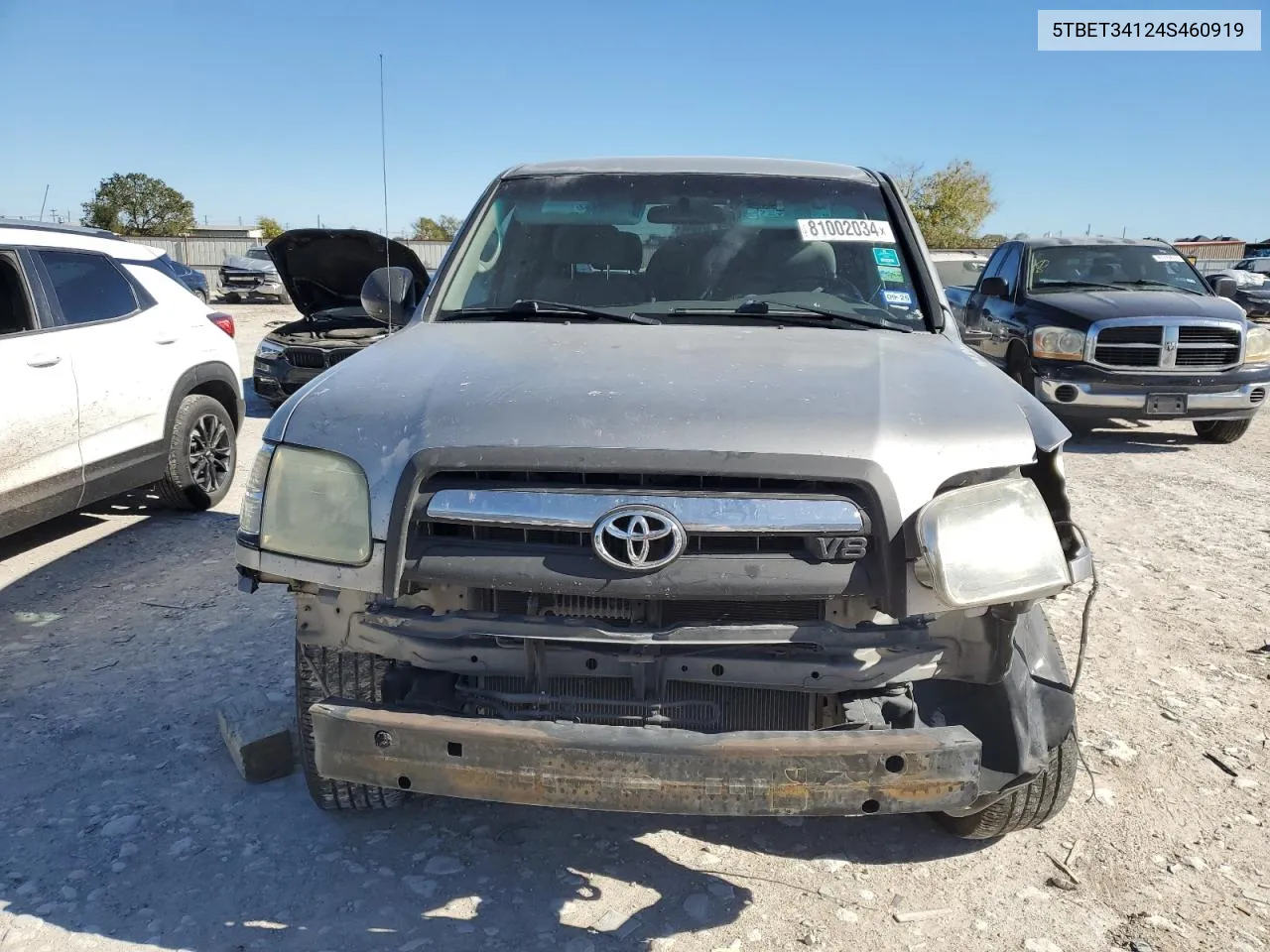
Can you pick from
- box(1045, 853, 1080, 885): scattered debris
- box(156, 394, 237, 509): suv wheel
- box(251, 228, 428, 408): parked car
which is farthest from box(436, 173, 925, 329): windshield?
box(251, 228, 428, 408): parked car

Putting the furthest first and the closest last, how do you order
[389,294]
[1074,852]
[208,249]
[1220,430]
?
[208,249]
[1220,430]
[389,294]
[1074,852]

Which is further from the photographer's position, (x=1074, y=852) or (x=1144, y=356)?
(x=1144, y=356)

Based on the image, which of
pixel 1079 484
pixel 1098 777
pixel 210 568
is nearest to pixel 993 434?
pixel 1098 777

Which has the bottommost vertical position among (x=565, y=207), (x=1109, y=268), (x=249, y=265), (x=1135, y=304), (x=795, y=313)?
(x=795, y=313)

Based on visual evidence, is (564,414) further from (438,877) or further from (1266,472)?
(1266,472)

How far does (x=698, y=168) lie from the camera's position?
3863 mm

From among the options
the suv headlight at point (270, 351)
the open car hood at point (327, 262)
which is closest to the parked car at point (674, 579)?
the open car hood at point (327, 262)

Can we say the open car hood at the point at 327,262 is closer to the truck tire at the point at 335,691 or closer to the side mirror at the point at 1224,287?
the truck tire at the point at 335,691

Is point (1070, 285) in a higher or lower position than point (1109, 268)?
lower

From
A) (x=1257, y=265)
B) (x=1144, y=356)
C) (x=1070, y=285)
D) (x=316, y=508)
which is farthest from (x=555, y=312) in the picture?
(x=1257, y=265)

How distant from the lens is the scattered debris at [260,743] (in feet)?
10.4

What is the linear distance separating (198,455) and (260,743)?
3788mm

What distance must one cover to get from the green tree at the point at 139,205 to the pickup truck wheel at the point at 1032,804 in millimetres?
58485

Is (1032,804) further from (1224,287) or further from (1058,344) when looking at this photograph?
(1224,287)
